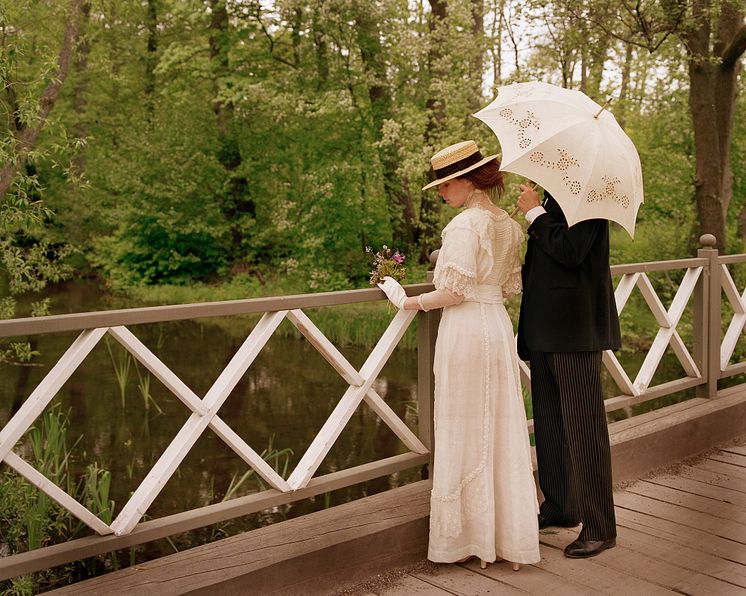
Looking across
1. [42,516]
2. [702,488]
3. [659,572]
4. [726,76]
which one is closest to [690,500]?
[702,488]

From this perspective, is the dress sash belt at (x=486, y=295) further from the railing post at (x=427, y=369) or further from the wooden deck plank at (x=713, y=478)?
the wooden deck plank at (x=713, y=478)

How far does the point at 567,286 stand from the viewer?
3.25 meters

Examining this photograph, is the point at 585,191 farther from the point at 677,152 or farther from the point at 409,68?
the point at 409,68

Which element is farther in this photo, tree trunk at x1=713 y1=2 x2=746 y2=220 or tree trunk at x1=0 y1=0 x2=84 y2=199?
tree trunk at x1=713 y1=2 x2=746 y2=220

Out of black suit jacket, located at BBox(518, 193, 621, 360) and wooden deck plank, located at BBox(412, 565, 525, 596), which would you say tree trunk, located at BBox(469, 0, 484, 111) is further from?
wooden deck plank, located at BBox(412, 565, 525, 596)

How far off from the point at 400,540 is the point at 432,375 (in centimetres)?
66

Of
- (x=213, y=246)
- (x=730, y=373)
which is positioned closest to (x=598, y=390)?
(x=730, y=373)

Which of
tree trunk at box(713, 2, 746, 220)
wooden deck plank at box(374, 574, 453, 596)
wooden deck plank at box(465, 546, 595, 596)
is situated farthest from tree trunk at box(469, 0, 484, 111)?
wooden deck plank at box(374, 574, 453, 596)

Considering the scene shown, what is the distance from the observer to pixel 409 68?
52.7 feet

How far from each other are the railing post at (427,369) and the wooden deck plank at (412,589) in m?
0.56

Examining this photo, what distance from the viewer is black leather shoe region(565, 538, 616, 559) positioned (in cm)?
336

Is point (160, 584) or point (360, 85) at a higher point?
point (360, 85)

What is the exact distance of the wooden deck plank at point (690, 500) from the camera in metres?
3.94

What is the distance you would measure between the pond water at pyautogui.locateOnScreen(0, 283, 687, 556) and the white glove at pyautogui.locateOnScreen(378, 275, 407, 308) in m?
1.93
